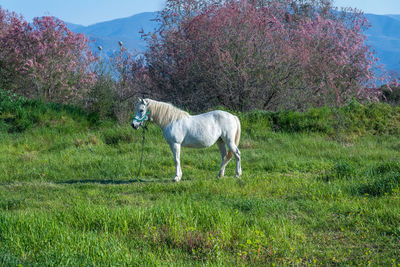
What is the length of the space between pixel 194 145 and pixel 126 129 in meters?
4.52

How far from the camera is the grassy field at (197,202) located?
448 centimetres

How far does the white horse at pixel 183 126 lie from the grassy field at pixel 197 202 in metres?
0.79

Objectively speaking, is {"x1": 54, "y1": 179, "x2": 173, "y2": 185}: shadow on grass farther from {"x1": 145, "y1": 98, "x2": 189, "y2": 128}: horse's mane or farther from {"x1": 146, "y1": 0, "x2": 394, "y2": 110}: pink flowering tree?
{"x1": 146, "y1": 0, "x2": 394, "y2": 110}: pink flowering tree

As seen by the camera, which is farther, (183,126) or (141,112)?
(183,126)

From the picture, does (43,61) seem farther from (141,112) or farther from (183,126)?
(183,126)

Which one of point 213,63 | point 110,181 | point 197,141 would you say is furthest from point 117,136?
point 197,141

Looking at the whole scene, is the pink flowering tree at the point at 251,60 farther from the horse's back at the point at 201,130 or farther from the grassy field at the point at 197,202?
the horse's back at the point at 201,130

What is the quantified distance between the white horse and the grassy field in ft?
2.59

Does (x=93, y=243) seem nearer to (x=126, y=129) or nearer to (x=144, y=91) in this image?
(x=126, y=129)

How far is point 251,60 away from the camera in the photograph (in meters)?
13.8

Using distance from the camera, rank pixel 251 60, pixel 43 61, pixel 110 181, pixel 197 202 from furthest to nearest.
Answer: pixel 43 61, pixel 251 60, pixel 110 181, pixel 197 202

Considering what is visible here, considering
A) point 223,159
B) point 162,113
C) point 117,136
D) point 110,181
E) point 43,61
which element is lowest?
point 110,181

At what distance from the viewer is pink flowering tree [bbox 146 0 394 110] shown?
45.7ft

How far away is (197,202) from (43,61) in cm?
1317
